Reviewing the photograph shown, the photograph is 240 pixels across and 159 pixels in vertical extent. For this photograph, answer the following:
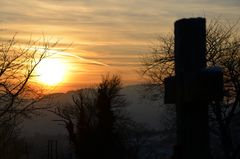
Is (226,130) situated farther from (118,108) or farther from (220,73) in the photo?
(118,108)

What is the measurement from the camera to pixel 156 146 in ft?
265

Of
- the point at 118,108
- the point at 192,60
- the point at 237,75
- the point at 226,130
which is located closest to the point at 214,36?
the point at 237,75

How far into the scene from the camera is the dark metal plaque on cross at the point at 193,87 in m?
2.46

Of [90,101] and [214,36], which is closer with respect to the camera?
[214,36]

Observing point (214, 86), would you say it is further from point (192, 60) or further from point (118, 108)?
point (118, 108)

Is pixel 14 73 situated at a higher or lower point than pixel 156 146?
higher

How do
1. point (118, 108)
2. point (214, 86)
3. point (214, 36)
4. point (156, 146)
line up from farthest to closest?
1. point (156, 146)
2. point (118, 108)
3. point (214, 36)
4. point (214, 86)

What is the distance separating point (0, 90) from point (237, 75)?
34.9 feet

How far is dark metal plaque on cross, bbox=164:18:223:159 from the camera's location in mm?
2455

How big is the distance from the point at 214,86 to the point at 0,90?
532 inches

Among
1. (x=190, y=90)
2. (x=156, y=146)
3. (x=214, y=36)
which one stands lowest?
(x=156, y=146)

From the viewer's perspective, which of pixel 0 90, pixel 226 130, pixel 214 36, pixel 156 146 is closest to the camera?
pixel 0 90

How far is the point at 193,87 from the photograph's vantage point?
252 centimetres

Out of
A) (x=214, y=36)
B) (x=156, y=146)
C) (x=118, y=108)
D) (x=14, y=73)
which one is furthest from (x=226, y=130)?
(x=156, y=146)
